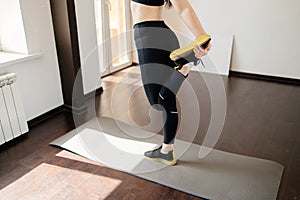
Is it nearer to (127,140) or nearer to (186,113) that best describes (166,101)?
(127,140)

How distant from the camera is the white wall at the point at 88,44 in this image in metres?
2.66

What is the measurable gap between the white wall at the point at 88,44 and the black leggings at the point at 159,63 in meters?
1.27

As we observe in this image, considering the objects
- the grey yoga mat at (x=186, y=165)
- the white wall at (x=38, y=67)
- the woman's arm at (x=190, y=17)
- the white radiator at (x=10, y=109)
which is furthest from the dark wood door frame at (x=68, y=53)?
Result: the woman's arm at (x=190, y=17)

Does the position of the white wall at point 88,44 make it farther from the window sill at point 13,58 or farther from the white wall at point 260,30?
the white wall at point 260,30

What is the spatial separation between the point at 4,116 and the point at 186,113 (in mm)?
1623

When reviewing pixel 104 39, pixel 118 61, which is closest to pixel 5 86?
pixel 104 39

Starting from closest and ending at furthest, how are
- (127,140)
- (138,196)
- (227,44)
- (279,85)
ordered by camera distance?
(138,196) < (127,140) < (279,85) < (227,44)

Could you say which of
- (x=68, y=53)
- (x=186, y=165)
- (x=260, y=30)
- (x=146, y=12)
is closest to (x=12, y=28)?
(x=68, y=53)

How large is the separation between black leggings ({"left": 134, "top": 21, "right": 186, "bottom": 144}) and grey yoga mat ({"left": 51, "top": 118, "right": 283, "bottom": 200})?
0.41 m

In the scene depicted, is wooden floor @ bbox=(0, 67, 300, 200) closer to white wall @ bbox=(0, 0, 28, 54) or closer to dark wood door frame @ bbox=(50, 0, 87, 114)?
dark wood door frame @ bbox=(50, 0, 87, 114)

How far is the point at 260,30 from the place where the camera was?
3.50 m

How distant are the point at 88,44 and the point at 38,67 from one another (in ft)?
2.02

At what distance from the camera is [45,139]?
7.30ft

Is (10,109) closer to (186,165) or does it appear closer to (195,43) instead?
(186,165)
